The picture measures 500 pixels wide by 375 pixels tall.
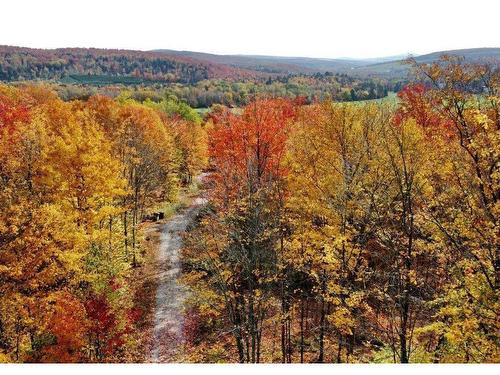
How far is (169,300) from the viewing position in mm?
28859

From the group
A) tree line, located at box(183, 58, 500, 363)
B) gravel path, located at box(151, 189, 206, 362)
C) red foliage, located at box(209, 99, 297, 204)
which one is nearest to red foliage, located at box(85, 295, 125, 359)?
gravel path, located at box(151, 189, 206, 362)

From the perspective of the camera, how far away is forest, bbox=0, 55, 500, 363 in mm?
11883

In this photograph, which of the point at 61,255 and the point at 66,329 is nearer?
the point at 61,255

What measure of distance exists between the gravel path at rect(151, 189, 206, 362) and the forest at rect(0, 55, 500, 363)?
241 mm

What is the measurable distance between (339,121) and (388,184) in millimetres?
4631

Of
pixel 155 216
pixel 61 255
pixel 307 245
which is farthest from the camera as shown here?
pixel 155 216

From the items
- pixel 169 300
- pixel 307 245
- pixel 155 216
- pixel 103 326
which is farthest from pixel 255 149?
pixel 155 216

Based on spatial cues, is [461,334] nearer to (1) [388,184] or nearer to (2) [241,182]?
(1) [388,184]

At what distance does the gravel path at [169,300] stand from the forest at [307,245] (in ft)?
0.79

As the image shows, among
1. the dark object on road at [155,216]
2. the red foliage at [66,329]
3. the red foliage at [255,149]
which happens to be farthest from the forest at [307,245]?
the dark object on road at [155,216]

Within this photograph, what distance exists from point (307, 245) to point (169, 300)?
14.0m

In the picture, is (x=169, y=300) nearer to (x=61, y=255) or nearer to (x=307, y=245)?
(x=61, y=255)

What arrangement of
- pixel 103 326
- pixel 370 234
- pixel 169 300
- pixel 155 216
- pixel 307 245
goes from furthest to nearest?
1. pixel 155 216
2. pixel 169 300
3. pixel 103 326
4. pixel 370 234
5. pixel 307 245

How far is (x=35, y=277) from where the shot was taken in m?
17.1
